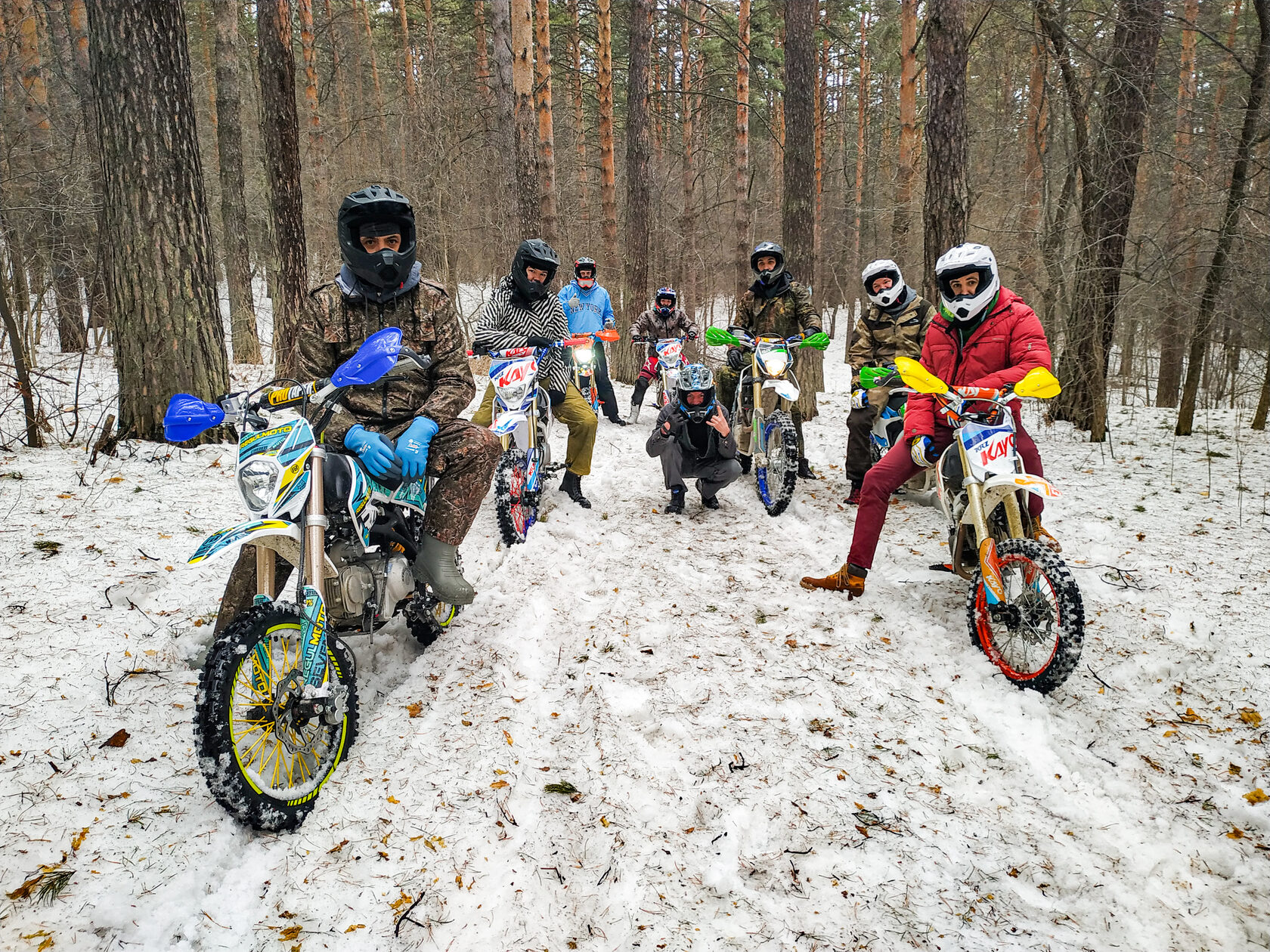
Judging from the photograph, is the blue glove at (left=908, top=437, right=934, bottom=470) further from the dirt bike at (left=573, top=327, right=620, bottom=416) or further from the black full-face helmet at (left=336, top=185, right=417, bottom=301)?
the dirt bike at (left=573, top=327, right=620, bottom=416)

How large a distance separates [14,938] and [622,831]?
1749 millimetres

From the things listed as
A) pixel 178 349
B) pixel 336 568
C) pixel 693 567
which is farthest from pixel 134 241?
pixel 693 567

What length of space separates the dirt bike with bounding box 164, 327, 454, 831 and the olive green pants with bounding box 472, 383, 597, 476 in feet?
11.8

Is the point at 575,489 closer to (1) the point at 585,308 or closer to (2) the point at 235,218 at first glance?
(1) the point at 585,308

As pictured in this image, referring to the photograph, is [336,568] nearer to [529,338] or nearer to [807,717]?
[807,717]

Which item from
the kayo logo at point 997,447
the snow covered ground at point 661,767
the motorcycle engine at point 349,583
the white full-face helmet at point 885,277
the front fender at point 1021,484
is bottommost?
the snow covered ground at point 661,767

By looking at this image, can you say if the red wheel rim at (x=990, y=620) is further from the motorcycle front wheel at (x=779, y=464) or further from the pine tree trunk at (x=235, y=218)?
the pine tree trunk at (x=235, y=218)

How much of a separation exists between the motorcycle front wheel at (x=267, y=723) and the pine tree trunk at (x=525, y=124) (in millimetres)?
9032

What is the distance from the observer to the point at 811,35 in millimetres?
9992

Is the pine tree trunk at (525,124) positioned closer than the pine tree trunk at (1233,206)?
No

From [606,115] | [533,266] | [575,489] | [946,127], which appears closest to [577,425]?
[575,489]

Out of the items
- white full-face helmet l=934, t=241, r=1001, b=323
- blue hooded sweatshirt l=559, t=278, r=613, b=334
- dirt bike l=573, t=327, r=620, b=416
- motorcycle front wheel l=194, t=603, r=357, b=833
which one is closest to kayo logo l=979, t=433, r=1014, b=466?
white full-face helmet l=934, t=241, r=1001, b=323

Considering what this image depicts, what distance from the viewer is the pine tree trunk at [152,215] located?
5.28m

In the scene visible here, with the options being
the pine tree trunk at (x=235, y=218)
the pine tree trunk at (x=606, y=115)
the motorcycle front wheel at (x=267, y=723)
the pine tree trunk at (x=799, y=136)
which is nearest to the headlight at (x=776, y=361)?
the pine tree trunk at (x=799, y=136)
